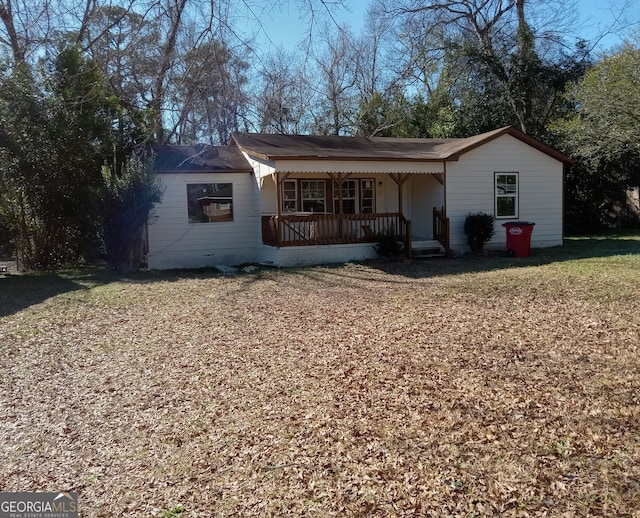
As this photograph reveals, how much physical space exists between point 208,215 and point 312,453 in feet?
39.9

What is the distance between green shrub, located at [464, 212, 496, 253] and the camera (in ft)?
48.2

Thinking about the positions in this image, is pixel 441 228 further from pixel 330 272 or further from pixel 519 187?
pixel 330 272

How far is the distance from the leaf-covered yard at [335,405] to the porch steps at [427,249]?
5.72 metres

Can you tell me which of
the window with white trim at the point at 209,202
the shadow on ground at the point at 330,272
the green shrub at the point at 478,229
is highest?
the window with white trim at the point at 209,202

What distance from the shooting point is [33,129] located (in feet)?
44.9

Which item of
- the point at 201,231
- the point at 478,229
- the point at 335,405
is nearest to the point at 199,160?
the point at 201,231

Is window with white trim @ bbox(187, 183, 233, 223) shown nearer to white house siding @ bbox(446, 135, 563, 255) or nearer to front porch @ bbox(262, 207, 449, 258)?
front porch @ bbox(262, 207, 449, 258)

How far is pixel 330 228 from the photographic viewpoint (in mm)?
14133

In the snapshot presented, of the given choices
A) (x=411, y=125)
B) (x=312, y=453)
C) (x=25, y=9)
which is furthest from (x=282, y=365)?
(x=411, y=125)

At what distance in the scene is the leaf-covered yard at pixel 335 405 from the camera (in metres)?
3.15

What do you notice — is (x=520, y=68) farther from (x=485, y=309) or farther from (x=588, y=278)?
(x=485, y=309)

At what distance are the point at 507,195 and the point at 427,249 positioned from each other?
3205mm

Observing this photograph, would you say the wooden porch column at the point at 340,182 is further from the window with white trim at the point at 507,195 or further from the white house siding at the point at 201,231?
the window with white trim at the point at 507,195

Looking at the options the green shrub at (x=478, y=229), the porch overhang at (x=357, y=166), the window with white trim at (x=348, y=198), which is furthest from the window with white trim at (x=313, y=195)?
the green shrub at (x=478, y=229)
